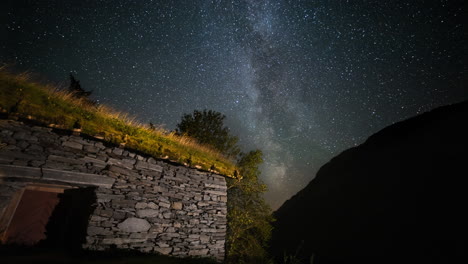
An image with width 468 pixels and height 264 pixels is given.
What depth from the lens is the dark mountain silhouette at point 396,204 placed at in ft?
61.3

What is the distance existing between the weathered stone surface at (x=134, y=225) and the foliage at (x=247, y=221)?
366 cm

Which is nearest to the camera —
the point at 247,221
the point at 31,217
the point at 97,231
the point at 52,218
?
the point at 97,231

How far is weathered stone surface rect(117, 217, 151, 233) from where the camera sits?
4.83m

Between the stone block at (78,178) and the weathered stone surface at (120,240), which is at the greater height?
the stone block at (78,178)

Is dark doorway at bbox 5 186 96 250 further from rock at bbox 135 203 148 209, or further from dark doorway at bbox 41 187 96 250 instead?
rock at bbox 135 203 148 209

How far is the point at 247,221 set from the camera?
8.76 m

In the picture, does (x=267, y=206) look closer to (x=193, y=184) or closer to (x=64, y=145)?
(x=193, y=184)

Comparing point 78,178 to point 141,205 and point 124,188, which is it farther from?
point 141,205

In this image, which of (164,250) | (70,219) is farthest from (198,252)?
(70,219)

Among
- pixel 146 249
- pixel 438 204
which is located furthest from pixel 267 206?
pixel 438 204

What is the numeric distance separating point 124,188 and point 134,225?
3.21 ft

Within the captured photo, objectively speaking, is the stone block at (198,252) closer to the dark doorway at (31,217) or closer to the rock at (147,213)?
the rock at (147,213)

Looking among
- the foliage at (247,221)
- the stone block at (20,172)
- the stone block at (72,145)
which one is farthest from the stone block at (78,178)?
the foliage at (247,221)

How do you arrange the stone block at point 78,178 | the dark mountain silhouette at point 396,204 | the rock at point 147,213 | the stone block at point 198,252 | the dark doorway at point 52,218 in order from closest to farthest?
the stone block at point 78,178 → the dark doorway at point 52,218 → the rock at point 147,213 → the stone block at point 198,252 → the dark mountain silhouette at point 396,204
